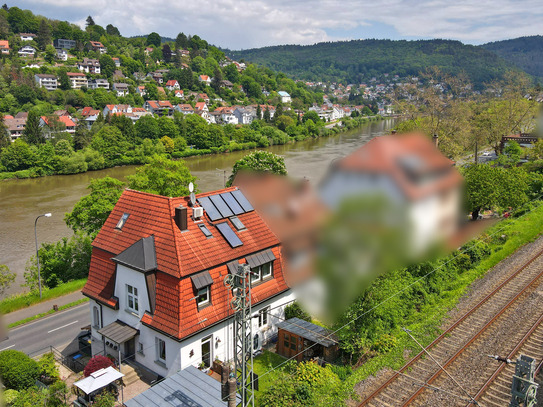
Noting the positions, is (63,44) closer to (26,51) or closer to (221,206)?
Result: (26,51)

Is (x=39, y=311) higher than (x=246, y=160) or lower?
lower

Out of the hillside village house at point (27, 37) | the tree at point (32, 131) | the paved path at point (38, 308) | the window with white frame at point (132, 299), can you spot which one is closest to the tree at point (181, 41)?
the hillside village house at point (27, 37)

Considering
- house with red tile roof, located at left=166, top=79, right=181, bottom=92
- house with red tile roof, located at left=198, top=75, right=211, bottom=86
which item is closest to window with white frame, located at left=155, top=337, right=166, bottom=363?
house with red tile roof, located at left=166, top=79, right=181, bottom=92

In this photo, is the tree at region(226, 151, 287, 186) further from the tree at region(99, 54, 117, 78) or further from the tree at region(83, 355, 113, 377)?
the tree at region(99, 54, 117, 78)

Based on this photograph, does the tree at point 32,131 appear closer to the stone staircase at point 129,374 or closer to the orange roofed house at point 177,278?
the orange roofed house at point 177,278

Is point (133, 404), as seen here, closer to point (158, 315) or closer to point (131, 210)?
point (158, 315)

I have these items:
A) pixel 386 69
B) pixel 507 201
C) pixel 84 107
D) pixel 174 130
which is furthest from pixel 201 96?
pixel 507 201
